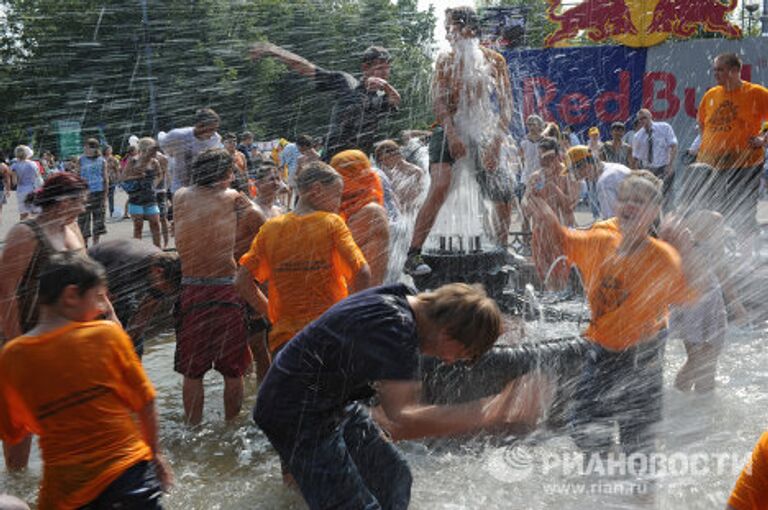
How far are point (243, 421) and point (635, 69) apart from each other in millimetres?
16531

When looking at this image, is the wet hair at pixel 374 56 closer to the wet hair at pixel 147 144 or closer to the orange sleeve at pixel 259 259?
the orange sleeve at pixel 259 259

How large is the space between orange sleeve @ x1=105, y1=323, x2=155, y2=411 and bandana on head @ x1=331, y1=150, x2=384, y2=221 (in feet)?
8.70

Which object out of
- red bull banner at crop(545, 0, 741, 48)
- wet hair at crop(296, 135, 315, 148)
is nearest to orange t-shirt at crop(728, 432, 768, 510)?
wet hair at crop(296, 135, 315, 148)

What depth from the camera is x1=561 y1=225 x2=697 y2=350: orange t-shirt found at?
12.2ft

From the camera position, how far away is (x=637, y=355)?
3744 mm

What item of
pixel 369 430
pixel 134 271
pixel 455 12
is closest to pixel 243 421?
pixel 134 271

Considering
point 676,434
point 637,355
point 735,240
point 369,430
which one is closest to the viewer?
point 369,430

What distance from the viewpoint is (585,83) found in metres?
19.8

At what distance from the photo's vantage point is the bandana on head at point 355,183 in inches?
213

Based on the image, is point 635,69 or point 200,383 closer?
point 200,383

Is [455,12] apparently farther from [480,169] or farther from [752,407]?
[752,407]

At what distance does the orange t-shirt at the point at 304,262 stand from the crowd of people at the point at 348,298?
11mm

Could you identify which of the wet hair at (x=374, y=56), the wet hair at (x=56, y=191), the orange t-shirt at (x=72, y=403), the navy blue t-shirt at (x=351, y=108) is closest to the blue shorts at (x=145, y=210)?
the navy blue t-shirt at (x=351, y=108)
